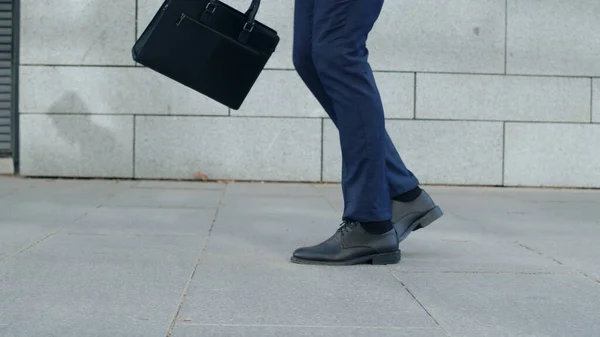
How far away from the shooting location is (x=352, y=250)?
2.92 meters

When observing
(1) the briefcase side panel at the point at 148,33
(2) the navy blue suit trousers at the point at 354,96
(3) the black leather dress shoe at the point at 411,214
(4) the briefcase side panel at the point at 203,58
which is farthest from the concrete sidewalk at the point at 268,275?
(1) the briefcase side panel at the point at 148,33

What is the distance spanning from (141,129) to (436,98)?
2457 mm

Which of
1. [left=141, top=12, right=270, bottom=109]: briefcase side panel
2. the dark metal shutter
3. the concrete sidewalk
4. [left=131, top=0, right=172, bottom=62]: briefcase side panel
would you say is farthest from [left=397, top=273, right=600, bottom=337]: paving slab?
the dark metal shutter

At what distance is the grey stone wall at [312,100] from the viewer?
20.8ft

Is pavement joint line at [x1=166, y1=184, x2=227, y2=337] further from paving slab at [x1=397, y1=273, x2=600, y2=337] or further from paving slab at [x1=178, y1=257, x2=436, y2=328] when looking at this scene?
paving slab at [x1=397, y1=273, x2=600, y2=337]

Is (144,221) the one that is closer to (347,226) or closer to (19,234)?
(19,234)

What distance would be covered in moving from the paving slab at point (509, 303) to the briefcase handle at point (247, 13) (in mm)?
1123

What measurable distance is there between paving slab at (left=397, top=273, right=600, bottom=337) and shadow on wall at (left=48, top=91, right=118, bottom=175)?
413 cm

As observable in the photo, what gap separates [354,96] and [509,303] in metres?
0.97

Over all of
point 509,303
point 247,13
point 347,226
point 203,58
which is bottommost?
point 509,303

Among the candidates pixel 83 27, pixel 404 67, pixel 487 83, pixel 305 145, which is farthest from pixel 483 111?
pixel 83 27

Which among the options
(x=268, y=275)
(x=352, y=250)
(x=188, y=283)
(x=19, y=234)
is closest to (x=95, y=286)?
(x=188, y=283)

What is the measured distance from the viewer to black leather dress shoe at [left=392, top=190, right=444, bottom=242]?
3.14 metres

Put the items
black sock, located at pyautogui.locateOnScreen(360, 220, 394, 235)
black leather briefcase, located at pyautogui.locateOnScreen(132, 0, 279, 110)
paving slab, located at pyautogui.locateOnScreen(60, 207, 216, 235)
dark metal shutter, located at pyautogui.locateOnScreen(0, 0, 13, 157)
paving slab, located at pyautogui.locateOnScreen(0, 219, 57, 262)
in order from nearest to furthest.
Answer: black sock, located at pyautogui.locateOnScreen(360, 220, 394, 235)
black leather briefcase, located at pyautogui.locateOnScreen(132, 0, 279, 110)
paving slab, located at pyautogui.locateOnScreen(0, 219, 57, 262)
paving slab, located at pyautogui.locateOnScreen(60, 207, 216, 235)
dark metal shutter, located at pyautogui.locateOnScreen(0, 0, 13, 157)
